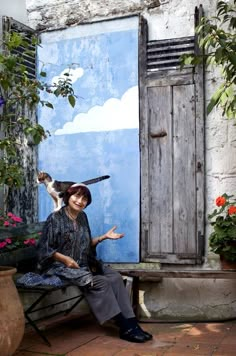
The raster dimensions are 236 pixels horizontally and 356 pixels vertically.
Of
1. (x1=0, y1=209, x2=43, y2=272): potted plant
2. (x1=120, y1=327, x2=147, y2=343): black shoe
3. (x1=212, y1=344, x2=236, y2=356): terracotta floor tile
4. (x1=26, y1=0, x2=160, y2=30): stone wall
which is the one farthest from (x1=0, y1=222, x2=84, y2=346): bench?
(x1=26, y1=0, x2=160, y2=30): stone wall

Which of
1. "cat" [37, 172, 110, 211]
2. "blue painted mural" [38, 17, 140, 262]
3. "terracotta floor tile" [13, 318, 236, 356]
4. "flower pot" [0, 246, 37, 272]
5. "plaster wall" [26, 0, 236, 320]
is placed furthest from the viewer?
"cat" [37, 172, 110, 211]

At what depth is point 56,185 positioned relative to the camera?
5.56 metres

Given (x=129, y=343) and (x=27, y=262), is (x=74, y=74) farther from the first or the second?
(x=129, y=343)

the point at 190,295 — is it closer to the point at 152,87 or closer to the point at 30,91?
the point at 152,87

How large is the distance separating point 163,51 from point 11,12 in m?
1.83

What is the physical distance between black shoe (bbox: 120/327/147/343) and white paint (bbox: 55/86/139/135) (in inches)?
80.3

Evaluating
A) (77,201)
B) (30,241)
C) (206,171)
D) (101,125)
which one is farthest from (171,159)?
(30,241)

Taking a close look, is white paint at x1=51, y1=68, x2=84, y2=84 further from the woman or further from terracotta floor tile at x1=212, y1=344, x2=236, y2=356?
terracotta floor tile at x1=212, y1=344, x2=236, y2=356

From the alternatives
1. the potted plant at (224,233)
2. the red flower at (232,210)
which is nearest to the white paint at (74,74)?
the potted plant at (224,233)

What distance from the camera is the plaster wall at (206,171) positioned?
5.09 meters

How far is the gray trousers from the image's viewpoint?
171 inches

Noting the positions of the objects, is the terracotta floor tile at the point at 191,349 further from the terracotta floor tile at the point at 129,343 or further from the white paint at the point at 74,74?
the white paint at the point at 74,74

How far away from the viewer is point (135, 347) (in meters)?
4.28

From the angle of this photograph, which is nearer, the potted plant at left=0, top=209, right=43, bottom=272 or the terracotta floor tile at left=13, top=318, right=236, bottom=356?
the terracotta floor tile at left=13, top=318, right=236, bottom=356
